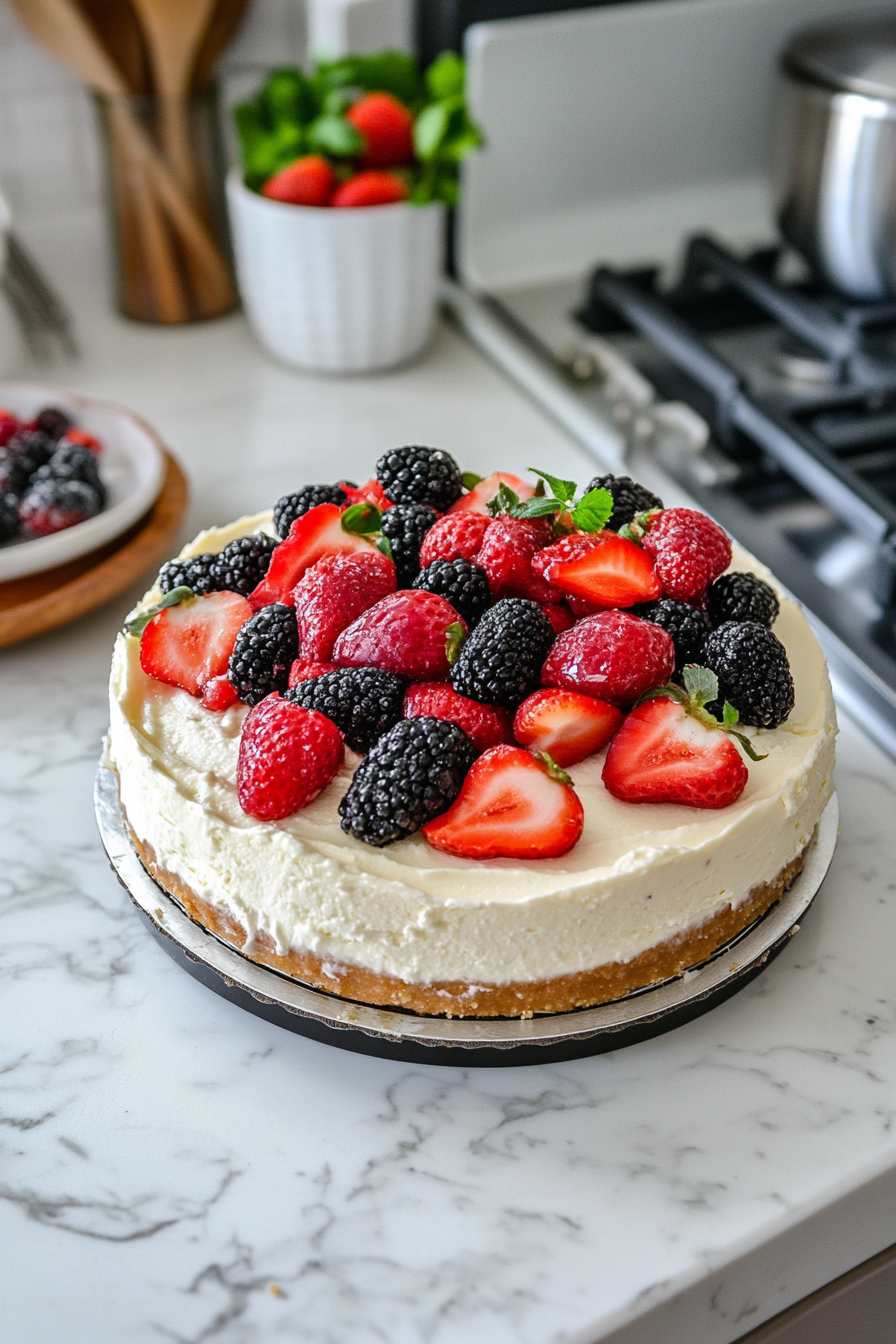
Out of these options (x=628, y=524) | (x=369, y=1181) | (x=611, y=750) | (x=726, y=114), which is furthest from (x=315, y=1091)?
(x=726, y=114)

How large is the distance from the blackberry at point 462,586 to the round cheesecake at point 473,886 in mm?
144

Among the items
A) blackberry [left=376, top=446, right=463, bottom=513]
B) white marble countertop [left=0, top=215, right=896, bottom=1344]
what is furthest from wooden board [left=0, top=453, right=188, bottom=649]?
blackberry [left=376, top=446, right=463, bottom=513]

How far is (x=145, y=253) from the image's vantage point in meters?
1.84

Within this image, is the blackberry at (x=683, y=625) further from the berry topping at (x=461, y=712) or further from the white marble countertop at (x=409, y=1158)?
the white marble countertop at (x=409, y=1158)

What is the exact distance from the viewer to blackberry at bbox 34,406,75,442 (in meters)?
1.49

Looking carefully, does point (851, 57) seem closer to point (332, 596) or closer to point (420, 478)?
point (420, 478)

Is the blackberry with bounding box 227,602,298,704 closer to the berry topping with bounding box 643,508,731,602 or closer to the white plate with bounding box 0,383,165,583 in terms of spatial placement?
the berry topping with bounding box 643,508,731,602

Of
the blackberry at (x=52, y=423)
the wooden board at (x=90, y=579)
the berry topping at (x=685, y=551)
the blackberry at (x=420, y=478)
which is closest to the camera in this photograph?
the berry topping at (x=685, y=551)

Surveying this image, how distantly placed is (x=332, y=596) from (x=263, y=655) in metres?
0.07

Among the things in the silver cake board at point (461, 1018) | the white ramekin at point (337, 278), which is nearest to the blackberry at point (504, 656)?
the silver cake board at point (461, 1018)

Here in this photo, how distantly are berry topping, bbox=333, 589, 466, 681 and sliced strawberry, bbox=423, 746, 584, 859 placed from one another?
11 centimetres

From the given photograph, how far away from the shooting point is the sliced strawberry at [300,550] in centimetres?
105

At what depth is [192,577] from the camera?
107 cm

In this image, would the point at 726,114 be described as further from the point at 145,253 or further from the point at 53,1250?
the point at 53,1250
